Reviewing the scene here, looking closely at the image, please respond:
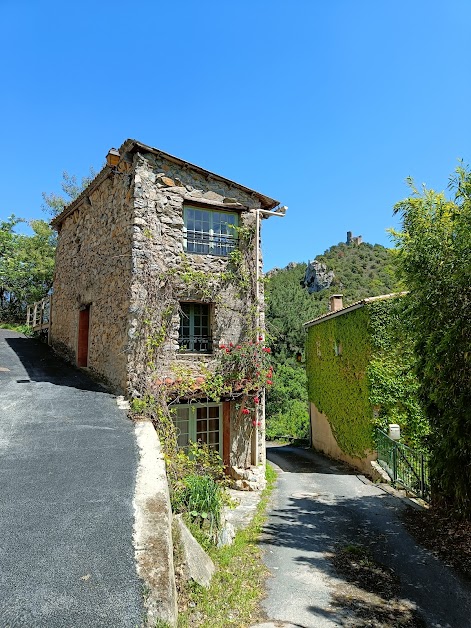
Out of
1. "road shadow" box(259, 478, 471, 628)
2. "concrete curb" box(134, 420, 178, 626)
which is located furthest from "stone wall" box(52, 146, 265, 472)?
"concrete curb" box(134, 420, 178, 626)

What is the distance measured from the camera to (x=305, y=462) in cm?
1602

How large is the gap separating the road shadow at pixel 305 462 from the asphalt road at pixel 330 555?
2.75m

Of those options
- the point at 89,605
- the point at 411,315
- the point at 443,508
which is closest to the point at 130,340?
the point at 411,315

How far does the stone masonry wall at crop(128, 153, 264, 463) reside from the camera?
9336 millimetres

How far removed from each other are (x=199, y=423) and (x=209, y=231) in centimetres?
480

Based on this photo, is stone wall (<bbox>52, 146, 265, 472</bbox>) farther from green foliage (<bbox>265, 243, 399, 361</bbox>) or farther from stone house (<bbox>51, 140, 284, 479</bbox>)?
green foliage (<bbox>265, 243, 399, 361</bbox>)

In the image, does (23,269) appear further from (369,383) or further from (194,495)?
(194,495)

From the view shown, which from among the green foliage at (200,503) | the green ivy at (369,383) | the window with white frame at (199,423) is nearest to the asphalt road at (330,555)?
the green foliage at (200,503)

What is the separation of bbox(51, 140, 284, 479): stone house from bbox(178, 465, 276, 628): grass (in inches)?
148

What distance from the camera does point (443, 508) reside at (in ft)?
26.1

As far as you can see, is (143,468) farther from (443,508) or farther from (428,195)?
(428,195)

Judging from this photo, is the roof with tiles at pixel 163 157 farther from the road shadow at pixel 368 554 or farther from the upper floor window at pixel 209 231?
the road shadow at pixel 368 554

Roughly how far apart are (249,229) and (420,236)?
4595 millimetres

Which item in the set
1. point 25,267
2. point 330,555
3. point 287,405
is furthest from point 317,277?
point 330,555
